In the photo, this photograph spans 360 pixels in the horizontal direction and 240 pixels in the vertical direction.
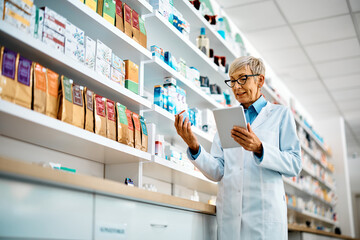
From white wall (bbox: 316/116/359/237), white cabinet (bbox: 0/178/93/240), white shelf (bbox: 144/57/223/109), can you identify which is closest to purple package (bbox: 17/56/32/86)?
white cabinet (bbox: 0/178/93/240)

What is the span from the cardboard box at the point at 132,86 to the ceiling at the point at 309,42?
257 centimetres

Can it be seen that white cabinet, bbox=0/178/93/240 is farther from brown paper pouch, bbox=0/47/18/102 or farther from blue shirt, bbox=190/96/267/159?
blue shirt, bbox=190/96/267/159

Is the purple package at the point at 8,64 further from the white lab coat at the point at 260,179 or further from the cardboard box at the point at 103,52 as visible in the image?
the white lab coat at the point at 260,179

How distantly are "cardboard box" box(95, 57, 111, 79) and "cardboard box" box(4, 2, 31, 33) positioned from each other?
544mm

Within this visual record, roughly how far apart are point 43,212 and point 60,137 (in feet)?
2.45

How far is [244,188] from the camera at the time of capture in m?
2.39

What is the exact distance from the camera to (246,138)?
85.8 inches

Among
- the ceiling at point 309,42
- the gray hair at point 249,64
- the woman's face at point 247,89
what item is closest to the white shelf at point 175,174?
the woman's face at point 247,89

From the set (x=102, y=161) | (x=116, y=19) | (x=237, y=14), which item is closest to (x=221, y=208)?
(x=102, y=161)

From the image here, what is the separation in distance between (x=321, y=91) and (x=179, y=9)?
492 centimetres

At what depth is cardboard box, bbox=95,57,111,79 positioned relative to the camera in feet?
7.77

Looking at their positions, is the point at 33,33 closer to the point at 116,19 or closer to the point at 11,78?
the point at 11,78

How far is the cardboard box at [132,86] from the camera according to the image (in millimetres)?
2662

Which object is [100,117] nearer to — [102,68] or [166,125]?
[102,68]
